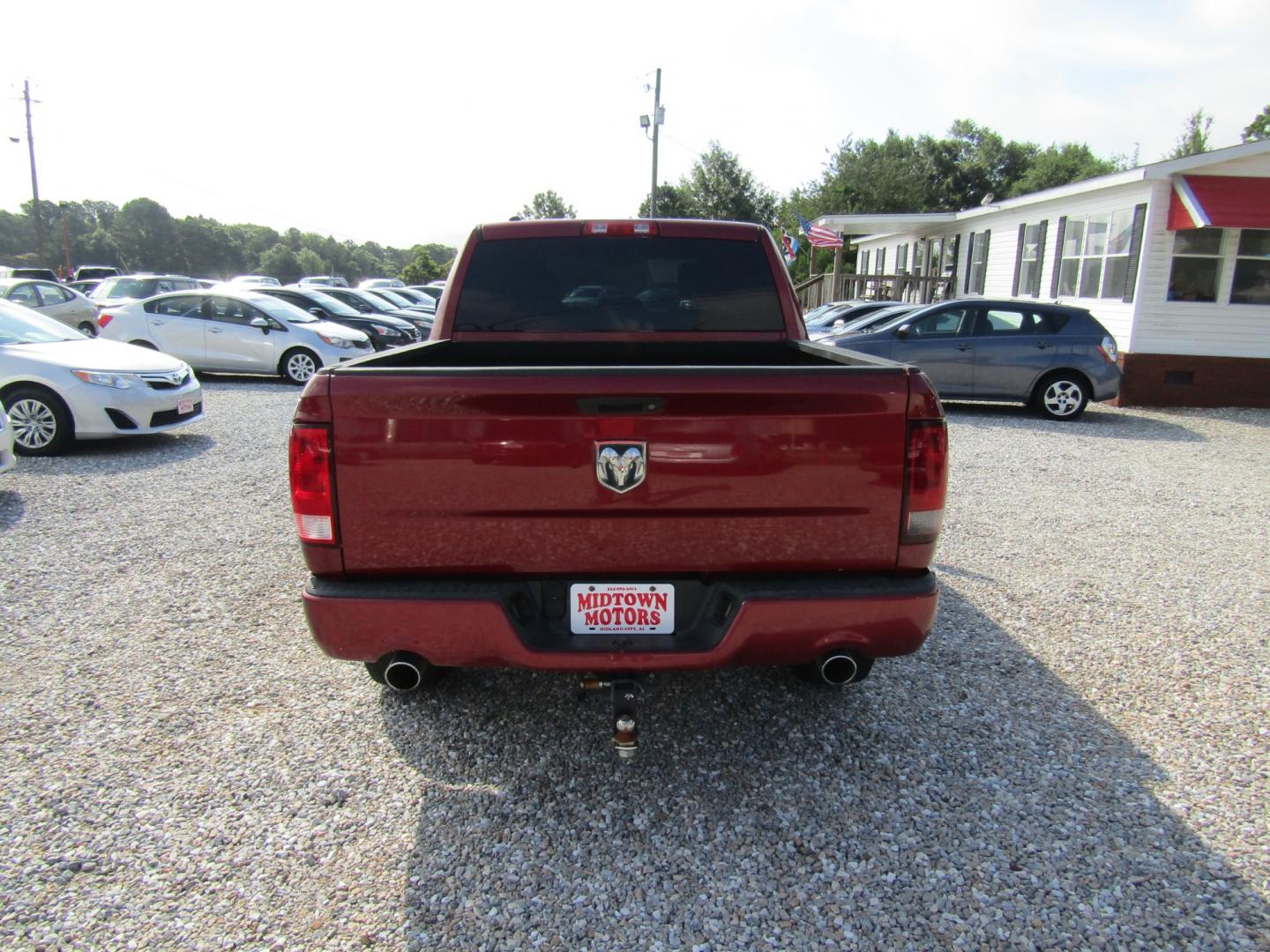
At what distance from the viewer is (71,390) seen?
7.82m

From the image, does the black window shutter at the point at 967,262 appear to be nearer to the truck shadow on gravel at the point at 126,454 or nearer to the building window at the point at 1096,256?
Result: the building window at the point at 1096,256

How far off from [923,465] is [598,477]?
0.98 m

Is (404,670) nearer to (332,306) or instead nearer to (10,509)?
(10,509)

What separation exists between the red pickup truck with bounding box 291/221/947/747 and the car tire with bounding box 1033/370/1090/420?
965 centimetres

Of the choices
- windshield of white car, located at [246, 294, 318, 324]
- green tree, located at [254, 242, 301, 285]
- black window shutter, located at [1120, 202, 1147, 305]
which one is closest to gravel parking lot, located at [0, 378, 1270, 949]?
windshield of white car, located at [246, 294, 318, 324]

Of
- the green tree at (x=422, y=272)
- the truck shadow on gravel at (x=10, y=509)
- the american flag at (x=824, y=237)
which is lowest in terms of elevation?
the truck shadow on gravel at (x=10, y=509)

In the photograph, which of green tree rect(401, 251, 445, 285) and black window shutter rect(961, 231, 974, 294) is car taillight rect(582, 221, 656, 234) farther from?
green tree rect(401, 251, 445, 285)

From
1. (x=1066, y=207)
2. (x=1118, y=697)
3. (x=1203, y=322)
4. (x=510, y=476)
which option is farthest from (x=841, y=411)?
(x=1066, y=207)

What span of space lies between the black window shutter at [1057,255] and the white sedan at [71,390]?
15.0 meters

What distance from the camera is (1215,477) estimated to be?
7.98 m

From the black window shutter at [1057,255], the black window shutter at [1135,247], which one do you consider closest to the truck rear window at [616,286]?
the black window shutter at [1135,247]

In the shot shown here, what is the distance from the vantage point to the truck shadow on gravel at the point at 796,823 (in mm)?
2277

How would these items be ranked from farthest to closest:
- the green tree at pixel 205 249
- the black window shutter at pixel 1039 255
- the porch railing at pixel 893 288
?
the green tree at pixel 205 249 < the porch railing at pixel 893 288 < the black window shutter at pixel 1039 255

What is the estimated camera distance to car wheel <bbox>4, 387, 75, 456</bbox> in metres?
7.78
